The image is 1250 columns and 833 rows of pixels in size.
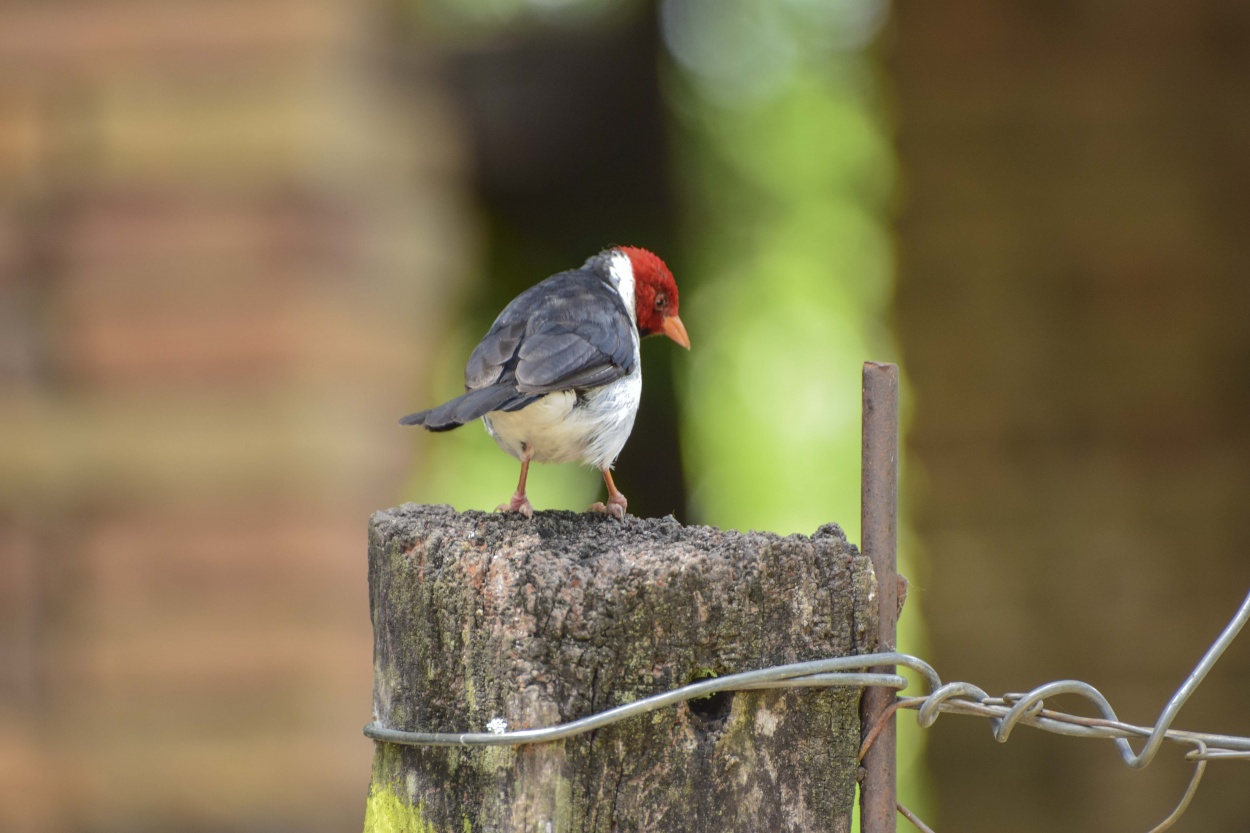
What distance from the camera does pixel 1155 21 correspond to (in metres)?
4.62

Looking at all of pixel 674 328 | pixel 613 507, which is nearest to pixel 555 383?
pixel 613 507

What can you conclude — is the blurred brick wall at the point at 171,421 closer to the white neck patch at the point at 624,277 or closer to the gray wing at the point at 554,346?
the white neck patch at the point at 624,277

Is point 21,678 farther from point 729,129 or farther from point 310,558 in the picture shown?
point 729,129

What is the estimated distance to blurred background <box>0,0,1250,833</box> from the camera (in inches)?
167

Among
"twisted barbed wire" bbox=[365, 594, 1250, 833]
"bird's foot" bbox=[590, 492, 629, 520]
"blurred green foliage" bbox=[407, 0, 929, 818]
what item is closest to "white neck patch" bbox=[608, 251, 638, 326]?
"bird's foot" bbox=[590, 492, 629, 520]

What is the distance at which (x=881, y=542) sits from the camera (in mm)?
1486

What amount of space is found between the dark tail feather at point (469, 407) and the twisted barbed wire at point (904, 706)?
0.67m

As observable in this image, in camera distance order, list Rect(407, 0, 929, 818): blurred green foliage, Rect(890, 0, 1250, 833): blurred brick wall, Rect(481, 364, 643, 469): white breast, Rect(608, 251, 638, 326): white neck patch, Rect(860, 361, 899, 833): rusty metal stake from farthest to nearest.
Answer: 1. Rect(407, 0, 929, 818): blurred green foliage
2. Rect(890, 0, 1250, 833): blurred brick wall
3. Rect(608, 251, 638, 326): white neck patch
4. Rect(481, 364, 643, 469): white breast
5. Rect(860, 361, 899, 833): rusty metal stake

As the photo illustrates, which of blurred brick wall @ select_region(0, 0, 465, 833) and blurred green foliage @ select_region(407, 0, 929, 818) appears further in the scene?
blurred green foliage @ select_region(407, 0, 929, 818)

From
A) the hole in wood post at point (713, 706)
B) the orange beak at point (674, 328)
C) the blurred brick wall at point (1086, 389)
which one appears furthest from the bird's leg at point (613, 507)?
the blurred brick wall at point (1086, 389)

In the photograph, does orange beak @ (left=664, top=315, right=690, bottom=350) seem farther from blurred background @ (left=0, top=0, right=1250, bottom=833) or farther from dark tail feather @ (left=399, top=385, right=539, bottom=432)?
blurred background @ (left=0, top=0, right=1250, bottom=833)

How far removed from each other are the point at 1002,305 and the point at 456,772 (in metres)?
3.62

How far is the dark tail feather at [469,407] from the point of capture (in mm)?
2092

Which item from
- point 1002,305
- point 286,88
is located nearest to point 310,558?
point 286,88
